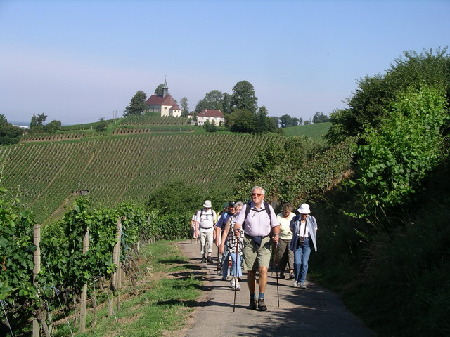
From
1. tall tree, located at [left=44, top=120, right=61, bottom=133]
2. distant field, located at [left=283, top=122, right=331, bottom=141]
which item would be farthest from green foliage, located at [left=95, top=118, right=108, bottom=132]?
distant field, located at [left=283, top=122, right=331, bottom=141]

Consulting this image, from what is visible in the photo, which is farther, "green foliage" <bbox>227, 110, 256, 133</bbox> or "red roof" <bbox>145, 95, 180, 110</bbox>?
"red roof" <bbox>145, 95, 180, 110</bbox>

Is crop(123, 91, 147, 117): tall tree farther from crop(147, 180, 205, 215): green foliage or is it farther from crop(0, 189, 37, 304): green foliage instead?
crop(0, 189, 37, 304): green foliage

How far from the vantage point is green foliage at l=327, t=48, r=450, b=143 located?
103ft

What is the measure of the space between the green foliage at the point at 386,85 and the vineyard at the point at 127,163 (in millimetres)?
34709

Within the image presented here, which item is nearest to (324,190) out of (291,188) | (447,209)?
(291,188)

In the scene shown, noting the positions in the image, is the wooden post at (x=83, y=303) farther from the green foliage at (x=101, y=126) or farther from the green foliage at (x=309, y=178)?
the green foliage at (x=101, y=126)

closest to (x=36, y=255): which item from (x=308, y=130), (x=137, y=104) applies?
(x=308, y=130)

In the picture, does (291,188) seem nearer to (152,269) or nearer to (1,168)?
(152,269)

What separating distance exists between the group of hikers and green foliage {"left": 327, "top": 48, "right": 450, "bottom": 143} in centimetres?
1612

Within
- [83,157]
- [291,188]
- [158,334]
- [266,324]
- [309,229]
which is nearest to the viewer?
[158,334]

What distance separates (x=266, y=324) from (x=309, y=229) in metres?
4.38

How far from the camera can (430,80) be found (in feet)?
99.1

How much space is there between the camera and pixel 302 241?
13.8 metres

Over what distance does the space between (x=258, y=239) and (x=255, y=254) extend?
0.26 m
